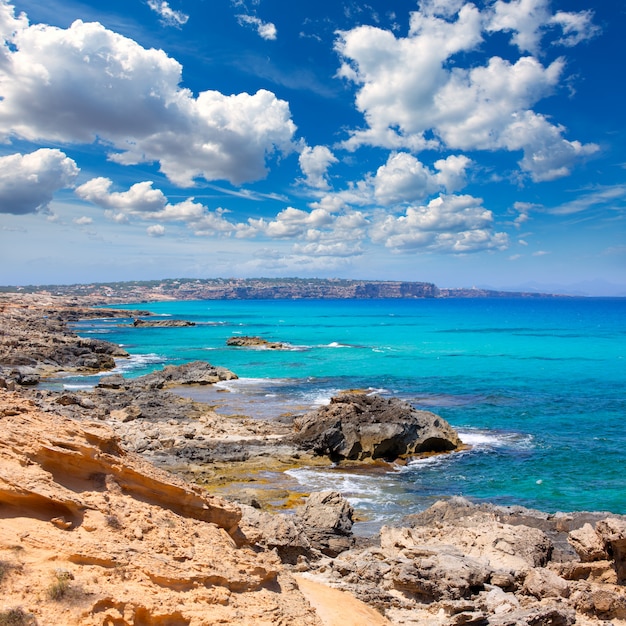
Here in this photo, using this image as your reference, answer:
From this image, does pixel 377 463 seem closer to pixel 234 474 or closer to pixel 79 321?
pixel 234 474

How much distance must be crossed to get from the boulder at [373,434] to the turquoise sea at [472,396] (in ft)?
4.65

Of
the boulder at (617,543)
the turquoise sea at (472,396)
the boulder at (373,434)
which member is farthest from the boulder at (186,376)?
the boulder at (617,543)

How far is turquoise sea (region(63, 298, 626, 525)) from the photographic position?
80.4 ft

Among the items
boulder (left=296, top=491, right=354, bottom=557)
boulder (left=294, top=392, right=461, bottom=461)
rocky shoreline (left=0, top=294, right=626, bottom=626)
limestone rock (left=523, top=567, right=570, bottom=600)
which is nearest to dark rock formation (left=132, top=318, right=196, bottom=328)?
boulder (left=294, top=392, right=461, bottom=461)

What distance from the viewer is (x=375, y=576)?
12828 mm

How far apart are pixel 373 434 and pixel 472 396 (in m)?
18.5

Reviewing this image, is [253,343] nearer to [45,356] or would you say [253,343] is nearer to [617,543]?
[45,356]

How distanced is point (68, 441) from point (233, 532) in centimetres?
384

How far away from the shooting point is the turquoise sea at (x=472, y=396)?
2452 centimetres

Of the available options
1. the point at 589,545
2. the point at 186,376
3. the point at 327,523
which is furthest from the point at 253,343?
the point at 589,545

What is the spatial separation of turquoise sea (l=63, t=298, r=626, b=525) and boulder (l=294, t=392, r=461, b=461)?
142 centimetres

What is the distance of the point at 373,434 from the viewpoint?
29344mm

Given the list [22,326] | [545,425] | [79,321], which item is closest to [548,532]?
[545,425]

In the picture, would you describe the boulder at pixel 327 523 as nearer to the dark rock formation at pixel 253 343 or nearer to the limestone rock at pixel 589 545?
the limestone rock at pixel 589 545
